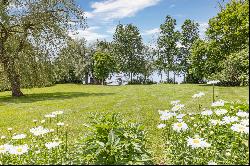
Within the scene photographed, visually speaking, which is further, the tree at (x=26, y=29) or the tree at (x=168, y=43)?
the tree at (x=168, y=43)

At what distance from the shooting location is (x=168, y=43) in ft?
281

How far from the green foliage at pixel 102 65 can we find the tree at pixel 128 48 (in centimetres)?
566

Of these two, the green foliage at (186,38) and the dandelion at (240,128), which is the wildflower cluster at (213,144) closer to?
the dandelion at (240,128)

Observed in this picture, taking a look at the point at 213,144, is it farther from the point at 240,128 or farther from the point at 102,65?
the point at 102,65

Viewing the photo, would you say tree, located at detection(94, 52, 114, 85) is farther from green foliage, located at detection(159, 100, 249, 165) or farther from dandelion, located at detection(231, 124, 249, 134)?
dandelion, located at detection(231, 124, 249, 134)

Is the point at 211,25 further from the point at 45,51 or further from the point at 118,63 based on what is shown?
the point at 118,63

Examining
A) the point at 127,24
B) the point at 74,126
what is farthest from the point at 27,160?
the point at 127,24

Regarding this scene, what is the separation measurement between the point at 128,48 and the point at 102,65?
35.1 feet

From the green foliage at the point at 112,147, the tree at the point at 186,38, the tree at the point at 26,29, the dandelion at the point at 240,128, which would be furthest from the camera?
the tree at the point at 186,38

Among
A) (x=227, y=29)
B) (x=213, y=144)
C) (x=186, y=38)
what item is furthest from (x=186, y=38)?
(x=213, y=144)

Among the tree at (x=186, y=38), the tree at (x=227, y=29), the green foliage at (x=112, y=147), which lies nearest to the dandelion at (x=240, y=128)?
the green foliage at (x=112, y=147)

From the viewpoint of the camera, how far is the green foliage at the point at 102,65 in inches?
3300

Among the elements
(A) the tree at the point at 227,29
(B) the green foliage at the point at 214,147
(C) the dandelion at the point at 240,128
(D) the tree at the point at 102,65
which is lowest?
(B) the green foliage at the point at 214,147

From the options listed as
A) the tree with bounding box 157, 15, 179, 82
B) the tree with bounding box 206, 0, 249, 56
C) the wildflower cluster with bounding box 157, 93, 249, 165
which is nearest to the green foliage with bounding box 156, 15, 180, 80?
the tree with bounding box 157, 15, 179, 82
